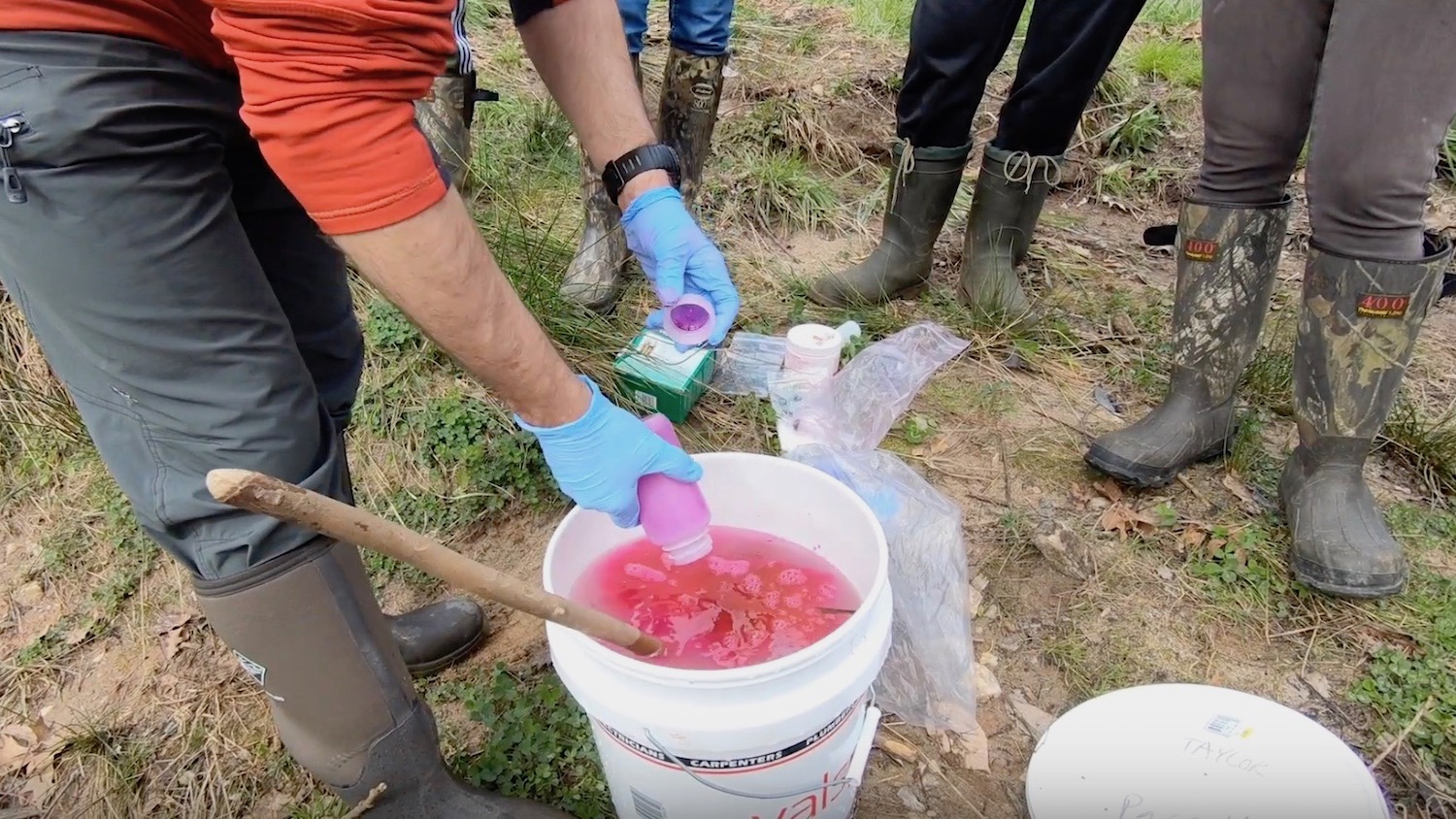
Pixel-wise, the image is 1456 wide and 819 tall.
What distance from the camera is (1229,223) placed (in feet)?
6.43

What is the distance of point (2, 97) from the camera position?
3.12 ft

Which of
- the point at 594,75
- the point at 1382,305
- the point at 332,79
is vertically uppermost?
the point at 332,79

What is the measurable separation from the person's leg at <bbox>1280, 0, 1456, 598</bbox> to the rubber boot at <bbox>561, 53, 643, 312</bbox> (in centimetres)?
178

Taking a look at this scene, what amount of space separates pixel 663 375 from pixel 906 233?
3.42 ft

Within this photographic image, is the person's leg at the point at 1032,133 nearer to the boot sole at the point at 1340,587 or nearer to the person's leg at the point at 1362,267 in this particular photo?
Answer: the person's leg at the point at 1362,267

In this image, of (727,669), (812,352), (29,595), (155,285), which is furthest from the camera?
(812,352)

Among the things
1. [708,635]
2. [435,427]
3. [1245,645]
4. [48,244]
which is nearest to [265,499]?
[48,244]

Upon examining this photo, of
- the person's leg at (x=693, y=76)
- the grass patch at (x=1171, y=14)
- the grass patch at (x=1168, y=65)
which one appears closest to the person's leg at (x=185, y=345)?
the person's leg at (x=693, y=76)

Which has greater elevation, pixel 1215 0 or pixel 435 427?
pixel 1215 0

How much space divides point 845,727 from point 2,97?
1296 millimetres

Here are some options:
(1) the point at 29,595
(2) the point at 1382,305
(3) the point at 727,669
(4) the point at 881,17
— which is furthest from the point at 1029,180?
(1) the point at 29,595

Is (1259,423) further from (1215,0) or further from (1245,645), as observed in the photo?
(1215,0)

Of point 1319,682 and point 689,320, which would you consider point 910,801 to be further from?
point 689,320

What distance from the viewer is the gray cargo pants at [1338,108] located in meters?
1.55
